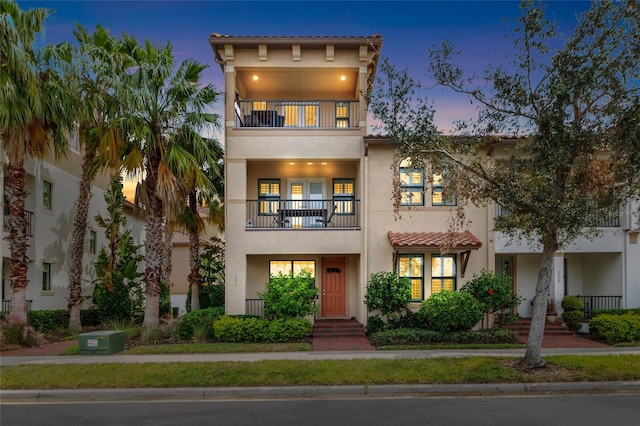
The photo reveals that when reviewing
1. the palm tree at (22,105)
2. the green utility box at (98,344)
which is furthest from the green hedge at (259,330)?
the palm tree at (22,105)

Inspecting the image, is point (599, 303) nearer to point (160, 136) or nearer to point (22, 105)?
point (160, 136)

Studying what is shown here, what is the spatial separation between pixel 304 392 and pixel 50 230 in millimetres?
15877

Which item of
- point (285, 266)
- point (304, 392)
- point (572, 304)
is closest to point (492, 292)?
point (572, 304)

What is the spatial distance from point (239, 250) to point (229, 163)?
3072mm

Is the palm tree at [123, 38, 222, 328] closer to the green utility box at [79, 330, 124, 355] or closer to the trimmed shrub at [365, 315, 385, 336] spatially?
the green utility box at [79, 330, 124, 355]

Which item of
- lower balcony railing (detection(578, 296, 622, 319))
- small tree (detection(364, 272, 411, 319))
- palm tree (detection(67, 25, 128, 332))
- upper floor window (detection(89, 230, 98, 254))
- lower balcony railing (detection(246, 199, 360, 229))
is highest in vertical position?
palm tree (detection(67, 25, 128, 332))

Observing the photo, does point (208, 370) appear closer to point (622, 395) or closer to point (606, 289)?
point (622, 395)

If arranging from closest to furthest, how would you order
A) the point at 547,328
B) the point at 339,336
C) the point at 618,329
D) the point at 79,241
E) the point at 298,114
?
the point at 618,329
the point at 339,336
the point at 547,328
the point at 298,114
the point at 79,241

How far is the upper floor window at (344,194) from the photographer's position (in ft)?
63.8

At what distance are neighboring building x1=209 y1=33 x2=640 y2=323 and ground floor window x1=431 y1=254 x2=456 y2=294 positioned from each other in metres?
0.04

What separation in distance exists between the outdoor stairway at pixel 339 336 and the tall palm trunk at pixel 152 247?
214 inches

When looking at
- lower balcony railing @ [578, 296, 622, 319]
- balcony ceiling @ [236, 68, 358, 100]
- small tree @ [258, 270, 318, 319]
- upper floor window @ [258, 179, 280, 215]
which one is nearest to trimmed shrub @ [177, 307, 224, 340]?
small tree @ [258, 270, 318, 319]

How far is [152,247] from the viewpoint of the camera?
682 inches

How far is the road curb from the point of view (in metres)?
9.62
